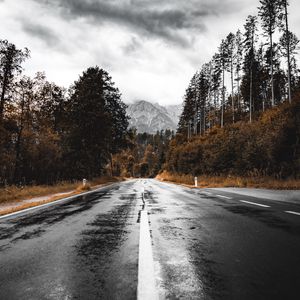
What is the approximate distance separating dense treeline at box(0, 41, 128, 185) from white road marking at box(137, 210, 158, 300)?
19.3 meters

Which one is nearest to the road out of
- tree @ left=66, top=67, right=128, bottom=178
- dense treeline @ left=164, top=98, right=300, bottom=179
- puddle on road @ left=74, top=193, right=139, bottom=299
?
puddle on road @ left=74, top=193, right=139, bottom=299

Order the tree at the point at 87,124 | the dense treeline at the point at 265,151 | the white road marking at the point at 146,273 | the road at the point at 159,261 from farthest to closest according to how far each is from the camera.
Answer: the tree at the point at 87,124 < the dense treeline at the point at 265,151 < the road at the point at 159,261 < the white road marking at the point at 146,273

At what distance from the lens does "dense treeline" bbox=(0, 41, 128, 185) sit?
2412 cm

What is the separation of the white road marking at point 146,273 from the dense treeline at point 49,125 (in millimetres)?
19305

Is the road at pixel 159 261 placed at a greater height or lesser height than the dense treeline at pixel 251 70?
lesser

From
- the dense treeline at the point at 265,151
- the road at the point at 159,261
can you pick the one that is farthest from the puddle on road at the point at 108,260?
the dense treeline at the point at 265,151

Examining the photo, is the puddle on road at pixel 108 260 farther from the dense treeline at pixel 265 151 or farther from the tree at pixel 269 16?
the tree at pixel 269 16

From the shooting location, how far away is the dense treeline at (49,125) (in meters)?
24.1

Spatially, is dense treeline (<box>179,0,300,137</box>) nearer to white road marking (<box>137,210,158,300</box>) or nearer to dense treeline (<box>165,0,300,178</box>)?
dense treeline (<box>165,0,300,178</box>)

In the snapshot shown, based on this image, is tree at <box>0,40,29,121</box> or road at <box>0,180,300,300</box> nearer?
road at <box>0,180,300,300</box>

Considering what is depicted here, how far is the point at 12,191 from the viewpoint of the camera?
618 inches

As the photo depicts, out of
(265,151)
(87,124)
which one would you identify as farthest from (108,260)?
(87,124)

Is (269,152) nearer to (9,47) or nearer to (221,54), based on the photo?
(9,47)

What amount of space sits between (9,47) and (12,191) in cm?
1434
